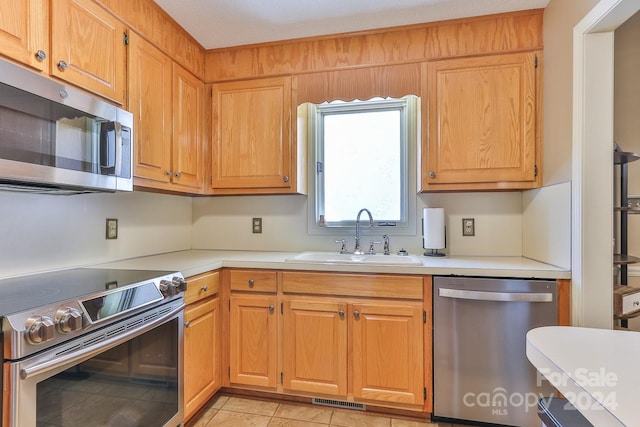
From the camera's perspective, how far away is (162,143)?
1.85 metres

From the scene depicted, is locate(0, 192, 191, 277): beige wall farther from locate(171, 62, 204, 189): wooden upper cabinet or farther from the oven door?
the oven door

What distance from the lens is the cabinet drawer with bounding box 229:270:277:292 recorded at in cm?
189

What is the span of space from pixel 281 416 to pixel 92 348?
44.5 inches

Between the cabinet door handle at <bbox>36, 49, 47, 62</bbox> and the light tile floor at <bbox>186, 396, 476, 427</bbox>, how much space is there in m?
1.79

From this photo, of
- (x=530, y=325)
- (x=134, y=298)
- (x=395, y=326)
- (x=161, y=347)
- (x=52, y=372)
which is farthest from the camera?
(x=395, y=326)

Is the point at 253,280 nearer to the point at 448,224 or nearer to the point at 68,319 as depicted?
the point at 68,319

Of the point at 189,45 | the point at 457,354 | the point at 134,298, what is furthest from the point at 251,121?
the point at 457,354

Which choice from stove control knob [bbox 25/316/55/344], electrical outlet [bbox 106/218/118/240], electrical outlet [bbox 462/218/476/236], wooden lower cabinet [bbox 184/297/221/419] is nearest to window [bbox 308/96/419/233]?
electrical outlet [bbox 462/218/476/236]

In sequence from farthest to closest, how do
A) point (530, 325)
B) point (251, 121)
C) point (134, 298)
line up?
1. point (251, 121)
2. point (530, 325)
3. point (134, 298)

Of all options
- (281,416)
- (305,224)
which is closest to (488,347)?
(281,416)

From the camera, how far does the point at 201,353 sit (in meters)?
1.76

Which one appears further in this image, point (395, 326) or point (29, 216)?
point (395, 326)

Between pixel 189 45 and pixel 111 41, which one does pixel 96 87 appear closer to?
pixel 111 41

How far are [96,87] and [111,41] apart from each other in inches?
10.2
